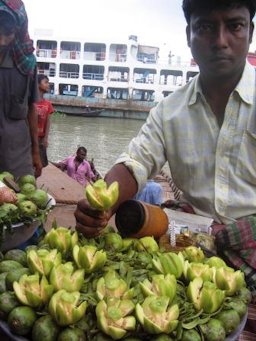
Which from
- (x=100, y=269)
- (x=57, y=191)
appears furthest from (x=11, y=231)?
(x=57, y=191)

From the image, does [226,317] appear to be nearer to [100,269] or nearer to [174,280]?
[174,280]

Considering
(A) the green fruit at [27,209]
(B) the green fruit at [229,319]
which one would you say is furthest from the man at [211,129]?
(B) the green fruit at [229,319]

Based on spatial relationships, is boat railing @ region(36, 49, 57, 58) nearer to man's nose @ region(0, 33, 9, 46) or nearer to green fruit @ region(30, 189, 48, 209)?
man's nose @ region(0, 33, 9, 46)

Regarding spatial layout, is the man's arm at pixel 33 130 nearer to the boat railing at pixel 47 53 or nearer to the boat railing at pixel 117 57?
the boat railing at pixel 117 57

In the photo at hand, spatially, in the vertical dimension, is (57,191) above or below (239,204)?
below

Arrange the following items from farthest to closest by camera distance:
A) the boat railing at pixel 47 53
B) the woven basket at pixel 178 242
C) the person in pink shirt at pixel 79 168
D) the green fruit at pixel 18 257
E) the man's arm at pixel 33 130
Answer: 1. the boat railing at pixel 47 53
2. the person in pink shirt at pixel 79 168
3. the man's arm at pixel 33 130
4. the woven basket at pixel 178 242
5. the green fruit at pixel 18 257

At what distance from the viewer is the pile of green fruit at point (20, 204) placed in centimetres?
190

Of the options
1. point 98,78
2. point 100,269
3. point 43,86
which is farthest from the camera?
point 98,78

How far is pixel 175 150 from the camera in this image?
7.56ft

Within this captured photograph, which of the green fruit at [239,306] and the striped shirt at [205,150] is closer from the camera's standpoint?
the green fruit at [239,306]

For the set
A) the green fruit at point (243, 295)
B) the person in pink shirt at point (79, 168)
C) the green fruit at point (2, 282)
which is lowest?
the person in pink shirt at point (79, 168)

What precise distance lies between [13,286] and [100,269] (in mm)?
288

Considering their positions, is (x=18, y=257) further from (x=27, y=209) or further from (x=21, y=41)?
(x=21, y=41)

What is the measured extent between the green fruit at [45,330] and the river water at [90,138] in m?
13.4
